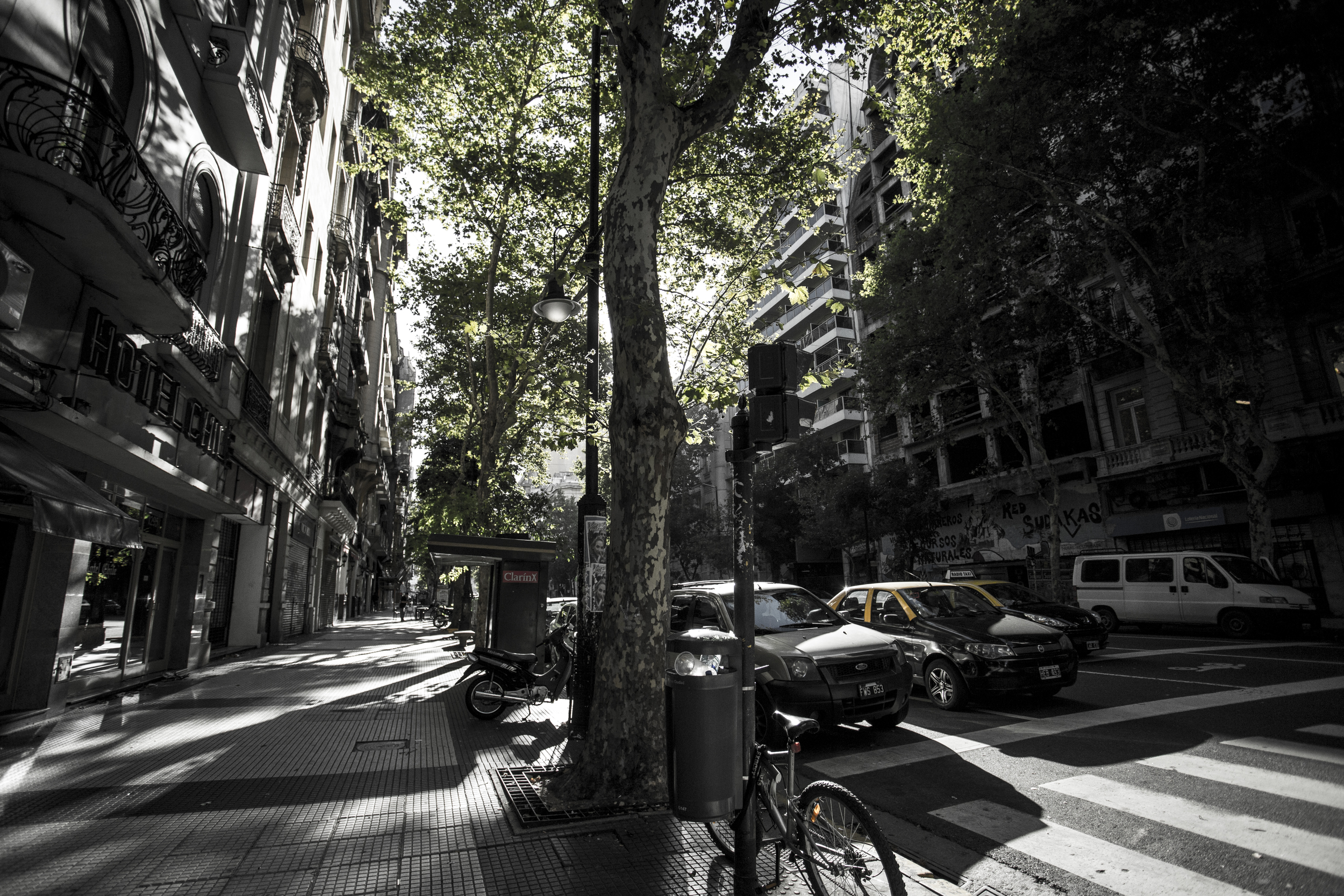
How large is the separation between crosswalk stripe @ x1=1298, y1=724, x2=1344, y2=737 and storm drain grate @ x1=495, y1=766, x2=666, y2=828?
20.1 feet

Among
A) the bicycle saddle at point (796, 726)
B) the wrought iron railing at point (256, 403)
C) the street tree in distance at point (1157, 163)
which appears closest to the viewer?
the bicycle saddle at point (796, 726)

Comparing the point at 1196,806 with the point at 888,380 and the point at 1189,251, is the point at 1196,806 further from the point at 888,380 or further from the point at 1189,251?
the point at 888,380

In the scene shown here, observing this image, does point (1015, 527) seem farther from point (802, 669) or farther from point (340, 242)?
point (340, 242)

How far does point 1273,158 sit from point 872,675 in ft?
61.2

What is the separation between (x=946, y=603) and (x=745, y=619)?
655 cm

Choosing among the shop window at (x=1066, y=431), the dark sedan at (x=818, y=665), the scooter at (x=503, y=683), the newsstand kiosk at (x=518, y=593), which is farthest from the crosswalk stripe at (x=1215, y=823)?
the shop window at (x=1066, y=431)

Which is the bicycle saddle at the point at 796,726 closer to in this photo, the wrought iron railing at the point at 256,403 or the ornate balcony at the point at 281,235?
the wrought iron railing at the point at 256,403

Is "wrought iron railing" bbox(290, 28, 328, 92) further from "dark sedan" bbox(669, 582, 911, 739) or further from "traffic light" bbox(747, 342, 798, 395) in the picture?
"traffic light" bbox(747, 342, 798, 395)

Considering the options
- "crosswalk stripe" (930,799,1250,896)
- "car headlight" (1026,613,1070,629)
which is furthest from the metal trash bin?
"car headlight" (1026,613,1070,629)

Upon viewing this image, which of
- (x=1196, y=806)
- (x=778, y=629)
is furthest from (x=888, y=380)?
(x=1196, y=806)

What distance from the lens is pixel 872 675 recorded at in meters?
6.93

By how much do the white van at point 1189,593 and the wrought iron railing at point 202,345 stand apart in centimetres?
1704

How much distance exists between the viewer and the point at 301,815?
456 cm

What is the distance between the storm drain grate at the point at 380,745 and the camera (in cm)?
650
